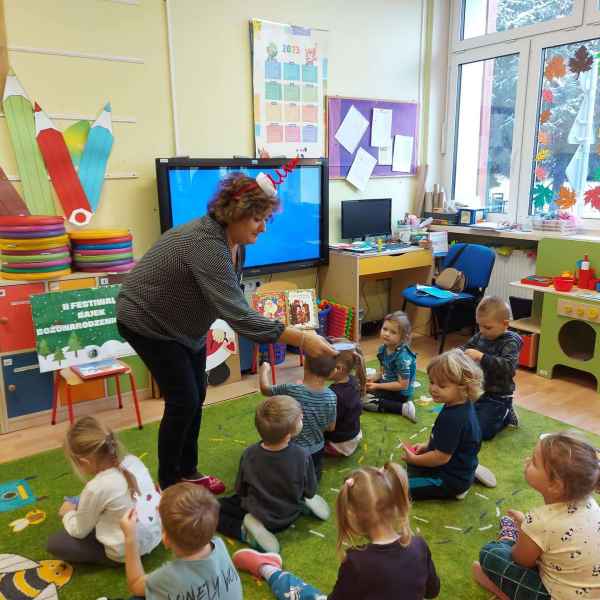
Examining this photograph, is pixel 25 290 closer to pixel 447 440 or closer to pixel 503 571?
pixel 447 440

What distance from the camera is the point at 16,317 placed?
2.88m

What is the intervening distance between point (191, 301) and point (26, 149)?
5.65 feet

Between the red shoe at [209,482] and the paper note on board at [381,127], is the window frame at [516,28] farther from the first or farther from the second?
the red shoe at [209,482]

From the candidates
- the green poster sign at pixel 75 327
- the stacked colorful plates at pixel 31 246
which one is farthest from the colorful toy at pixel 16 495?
the stacked colorful plates at pixel 31 246

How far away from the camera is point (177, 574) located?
1.33 m

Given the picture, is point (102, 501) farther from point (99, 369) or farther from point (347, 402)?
point (99, 369)

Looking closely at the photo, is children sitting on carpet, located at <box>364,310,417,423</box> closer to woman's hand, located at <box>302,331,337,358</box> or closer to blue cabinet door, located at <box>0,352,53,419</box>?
woman's hand, located at <box>302,331,337,358</box>

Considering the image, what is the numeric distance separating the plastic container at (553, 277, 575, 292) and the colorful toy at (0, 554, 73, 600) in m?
3.09

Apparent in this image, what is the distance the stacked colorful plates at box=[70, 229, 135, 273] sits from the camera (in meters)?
3.00

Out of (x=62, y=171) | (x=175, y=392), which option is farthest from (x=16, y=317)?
(x=175, y=392)

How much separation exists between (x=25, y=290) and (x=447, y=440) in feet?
7.29

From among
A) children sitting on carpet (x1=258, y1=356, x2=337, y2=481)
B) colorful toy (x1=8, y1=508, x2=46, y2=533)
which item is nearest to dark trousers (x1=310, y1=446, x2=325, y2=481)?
children sitting on carpet (x1=258, y1=356, x2=337, y2=481)

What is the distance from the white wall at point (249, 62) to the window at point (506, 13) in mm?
450

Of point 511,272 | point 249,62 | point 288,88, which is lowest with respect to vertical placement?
point 511,272
